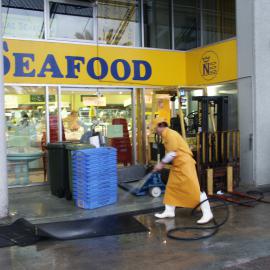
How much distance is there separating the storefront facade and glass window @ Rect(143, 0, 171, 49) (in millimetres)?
30

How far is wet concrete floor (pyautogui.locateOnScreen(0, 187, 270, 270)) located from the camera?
487 centimetres

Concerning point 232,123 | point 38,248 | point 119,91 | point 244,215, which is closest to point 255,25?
point 232,123

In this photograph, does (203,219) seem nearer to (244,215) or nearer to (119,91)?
(244,215)

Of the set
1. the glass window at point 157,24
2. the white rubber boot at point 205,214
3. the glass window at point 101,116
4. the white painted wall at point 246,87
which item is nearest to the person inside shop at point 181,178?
the white rubber boot at point 205,214

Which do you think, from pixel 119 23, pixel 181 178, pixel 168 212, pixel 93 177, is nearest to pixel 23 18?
pixel 119 23

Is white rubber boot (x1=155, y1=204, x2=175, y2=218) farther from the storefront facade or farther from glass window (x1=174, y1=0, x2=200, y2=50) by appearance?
glass window (x1=174, y1=0, x2=200, y2=50)

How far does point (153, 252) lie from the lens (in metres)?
5.30

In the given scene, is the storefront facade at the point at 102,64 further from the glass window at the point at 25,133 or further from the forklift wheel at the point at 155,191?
the forklift wheel at the point at 155,191

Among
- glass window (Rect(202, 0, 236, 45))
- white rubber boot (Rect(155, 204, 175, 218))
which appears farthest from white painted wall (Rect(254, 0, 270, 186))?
white rubber boot (Rect(155, 204, 175, 218))

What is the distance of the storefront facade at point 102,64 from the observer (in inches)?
377

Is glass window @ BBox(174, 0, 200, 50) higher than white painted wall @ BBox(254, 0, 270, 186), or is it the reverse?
glass window @ BBox(174, 0, 200, 50)

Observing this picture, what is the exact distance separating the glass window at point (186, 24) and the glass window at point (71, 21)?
2.68 metres

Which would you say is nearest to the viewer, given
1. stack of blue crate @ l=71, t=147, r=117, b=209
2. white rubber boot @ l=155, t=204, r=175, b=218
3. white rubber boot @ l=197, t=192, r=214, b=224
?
white rubber boot @ l=197, t=192, r=214, b=224

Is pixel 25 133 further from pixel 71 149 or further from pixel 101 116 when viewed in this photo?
pixel 71 149
